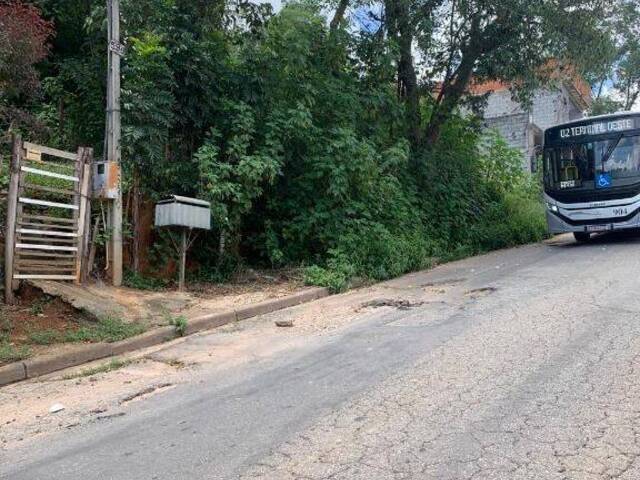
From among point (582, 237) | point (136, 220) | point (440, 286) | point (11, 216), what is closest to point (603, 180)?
point (582, 237)

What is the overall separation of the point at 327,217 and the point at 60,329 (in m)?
5.81

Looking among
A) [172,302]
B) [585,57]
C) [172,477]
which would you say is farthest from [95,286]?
[585,57]

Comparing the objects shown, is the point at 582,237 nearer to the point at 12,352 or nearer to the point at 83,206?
the point at 83,206

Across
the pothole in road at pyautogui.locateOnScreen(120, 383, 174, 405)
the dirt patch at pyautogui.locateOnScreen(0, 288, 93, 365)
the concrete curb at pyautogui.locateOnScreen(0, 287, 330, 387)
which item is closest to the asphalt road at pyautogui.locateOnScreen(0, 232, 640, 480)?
the pothole in road at pyautogui.locateOnScreen(120, 383, 174, 405)

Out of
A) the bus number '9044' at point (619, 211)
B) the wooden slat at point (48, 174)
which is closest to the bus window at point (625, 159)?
the bus number '9044' at point (619, 211)

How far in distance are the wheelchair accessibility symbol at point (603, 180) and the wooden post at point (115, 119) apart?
38.1 ft

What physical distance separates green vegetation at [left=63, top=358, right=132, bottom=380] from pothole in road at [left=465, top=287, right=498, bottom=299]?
5111 mm

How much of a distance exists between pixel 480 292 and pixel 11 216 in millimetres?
6788

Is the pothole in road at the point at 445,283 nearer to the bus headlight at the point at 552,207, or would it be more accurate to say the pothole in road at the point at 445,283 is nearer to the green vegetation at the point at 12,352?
the bus headlight at the point at 552,207

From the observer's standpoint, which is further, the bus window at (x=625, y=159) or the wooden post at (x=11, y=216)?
the bus window at (x=625, y=159)

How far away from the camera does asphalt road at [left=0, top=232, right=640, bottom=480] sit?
3.74 meters

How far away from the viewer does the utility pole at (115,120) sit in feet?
29.3

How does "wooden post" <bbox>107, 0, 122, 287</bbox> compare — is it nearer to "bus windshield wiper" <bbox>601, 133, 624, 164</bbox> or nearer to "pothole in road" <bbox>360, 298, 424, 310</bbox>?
"pothole in road" <bbox>360, 298, 424, 310</bbox>

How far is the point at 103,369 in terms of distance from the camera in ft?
21.4
